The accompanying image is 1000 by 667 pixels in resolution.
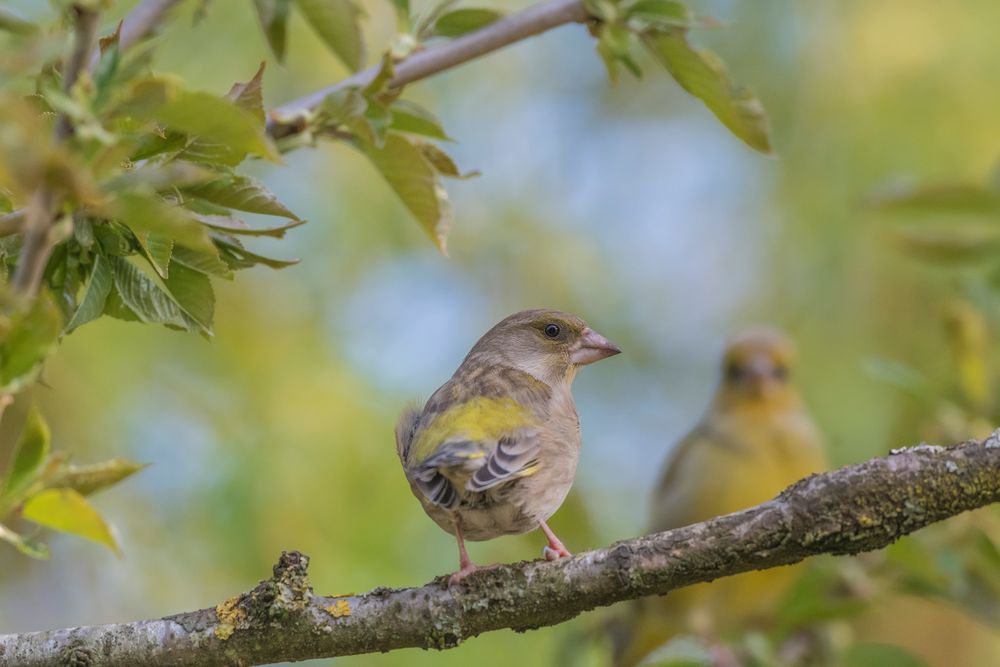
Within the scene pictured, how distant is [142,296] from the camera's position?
8.74 ft

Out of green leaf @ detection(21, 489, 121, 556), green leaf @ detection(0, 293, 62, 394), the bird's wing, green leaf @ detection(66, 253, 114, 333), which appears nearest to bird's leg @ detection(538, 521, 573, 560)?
the bird's wing

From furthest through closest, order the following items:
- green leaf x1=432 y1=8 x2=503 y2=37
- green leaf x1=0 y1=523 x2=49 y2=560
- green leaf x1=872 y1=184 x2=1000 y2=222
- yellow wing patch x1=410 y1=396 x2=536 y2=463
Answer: green leaf x1=872 y1=184 x2=1000 y2=222 → yellow wing patch x1=410 y1=396 x2=536 y2=463 → green leaf x1=432 y1=8 x2=503 y2=37 → green leaf x1=0 y1=523 x2=49 y2=560

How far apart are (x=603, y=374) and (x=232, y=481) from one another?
12.0 ft

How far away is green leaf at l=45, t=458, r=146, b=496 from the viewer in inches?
99.8

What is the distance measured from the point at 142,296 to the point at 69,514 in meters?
0.49

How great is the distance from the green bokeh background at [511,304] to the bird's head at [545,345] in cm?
140

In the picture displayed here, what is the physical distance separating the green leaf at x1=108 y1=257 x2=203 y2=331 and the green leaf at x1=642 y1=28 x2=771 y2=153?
4.35 feet

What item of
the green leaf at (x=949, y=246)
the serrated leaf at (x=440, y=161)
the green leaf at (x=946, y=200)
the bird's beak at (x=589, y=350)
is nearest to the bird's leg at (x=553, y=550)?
the bird's beak at (x=589, y=350)

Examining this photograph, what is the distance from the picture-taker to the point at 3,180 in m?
2.27

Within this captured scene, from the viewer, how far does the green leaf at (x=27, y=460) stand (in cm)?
219

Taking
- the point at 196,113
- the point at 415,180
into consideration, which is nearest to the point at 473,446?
the point at 415,180

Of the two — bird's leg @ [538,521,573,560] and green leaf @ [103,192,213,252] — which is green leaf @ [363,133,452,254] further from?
green leaf @ [103,192,213,252]

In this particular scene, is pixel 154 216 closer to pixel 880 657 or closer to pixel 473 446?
pixel 473 446

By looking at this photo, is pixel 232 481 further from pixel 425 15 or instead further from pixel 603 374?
pixel 425 15
